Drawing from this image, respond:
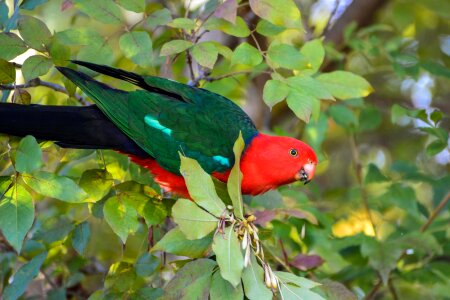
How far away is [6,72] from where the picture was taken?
8.77ft

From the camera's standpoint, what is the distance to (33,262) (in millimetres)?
2801

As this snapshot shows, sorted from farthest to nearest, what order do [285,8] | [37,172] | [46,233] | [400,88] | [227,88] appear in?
[400,88]
[227,88]
[46,233]
[285,8]
[37,172]

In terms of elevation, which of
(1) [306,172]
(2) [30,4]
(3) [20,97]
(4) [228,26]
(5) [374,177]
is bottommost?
(5) [374,177]

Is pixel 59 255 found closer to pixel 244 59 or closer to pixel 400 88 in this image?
pixel 244 59

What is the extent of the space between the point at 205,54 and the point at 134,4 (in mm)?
351

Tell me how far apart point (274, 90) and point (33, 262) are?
1129 mm

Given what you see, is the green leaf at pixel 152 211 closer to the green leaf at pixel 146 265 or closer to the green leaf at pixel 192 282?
the green leaf at pixel 146 265

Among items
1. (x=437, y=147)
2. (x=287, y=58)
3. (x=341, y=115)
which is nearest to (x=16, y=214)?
(x=287, y=58)

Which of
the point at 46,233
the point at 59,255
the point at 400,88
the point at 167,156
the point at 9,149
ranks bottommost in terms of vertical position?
the point at 400,88

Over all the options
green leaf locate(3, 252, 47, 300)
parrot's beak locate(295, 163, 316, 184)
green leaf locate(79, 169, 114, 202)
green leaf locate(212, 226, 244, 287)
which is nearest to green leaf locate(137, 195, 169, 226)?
green leaf locate(79, 169, 114, 202)

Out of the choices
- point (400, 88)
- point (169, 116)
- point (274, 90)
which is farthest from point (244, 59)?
point (400, 88)

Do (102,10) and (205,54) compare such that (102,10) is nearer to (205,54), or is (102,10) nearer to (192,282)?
(205,54)

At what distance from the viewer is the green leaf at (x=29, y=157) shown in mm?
2291

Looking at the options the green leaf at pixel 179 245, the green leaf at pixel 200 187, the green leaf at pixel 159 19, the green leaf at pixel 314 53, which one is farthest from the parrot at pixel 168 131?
the green leaf at pixel 200 187
